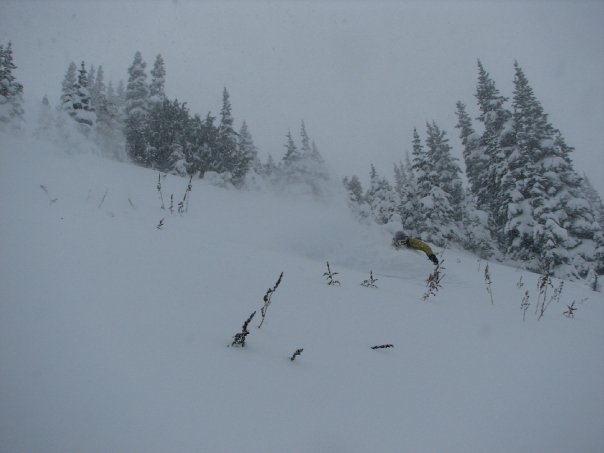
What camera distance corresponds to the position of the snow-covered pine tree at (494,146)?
2309cm

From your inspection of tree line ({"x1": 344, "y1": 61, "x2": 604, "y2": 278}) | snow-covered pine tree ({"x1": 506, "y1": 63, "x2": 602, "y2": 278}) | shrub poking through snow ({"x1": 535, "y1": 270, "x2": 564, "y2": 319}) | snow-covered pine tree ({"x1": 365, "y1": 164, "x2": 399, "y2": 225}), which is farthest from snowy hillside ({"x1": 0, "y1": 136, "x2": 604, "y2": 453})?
snow-covered pine tree ({"x1": 365, "y1": 164, "x2": 399, "y2": 225})

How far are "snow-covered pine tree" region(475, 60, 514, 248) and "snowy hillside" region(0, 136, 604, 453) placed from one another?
22.3 meters

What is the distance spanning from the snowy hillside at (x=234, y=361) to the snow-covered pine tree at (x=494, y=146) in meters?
22.3

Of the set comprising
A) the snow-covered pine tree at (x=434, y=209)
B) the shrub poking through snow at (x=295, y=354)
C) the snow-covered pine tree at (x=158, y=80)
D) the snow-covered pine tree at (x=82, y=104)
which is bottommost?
the shrub poking through snow at (x=295, y=354)

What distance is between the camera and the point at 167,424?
1.06m

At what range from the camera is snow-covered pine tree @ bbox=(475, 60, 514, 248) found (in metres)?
23.1

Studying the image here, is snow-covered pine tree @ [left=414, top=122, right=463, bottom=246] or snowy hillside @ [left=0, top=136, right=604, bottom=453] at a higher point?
snow-covered pine tree @ [left=414, top=122, right=463, bottom=246]

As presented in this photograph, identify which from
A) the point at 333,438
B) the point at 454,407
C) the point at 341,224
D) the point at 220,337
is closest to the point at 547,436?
the point at 454,407

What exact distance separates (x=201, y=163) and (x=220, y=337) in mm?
22518

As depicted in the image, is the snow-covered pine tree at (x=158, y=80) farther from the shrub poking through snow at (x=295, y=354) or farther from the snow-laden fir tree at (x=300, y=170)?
the shrub poking through snow at (x=295, y=354)

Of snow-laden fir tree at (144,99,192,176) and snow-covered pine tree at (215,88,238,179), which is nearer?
snow-laden fir tree at (144,99,192,176)

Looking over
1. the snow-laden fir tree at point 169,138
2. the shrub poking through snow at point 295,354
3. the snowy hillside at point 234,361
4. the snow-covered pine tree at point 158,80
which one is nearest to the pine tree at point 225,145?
the snow-laden fir tree at point 169,138

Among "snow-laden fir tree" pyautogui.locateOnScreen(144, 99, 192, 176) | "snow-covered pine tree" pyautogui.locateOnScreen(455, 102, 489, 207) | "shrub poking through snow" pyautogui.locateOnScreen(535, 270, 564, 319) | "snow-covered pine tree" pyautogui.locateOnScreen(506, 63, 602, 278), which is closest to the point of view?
"shrub poking through snow" pyautogui.locateOnScreen(535, 270, 564, 319)

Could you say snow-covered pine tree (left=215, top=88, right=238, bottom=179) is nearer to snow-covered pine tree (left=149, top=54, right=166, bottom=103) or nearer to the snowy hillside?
snow-covered pine tree (left=149, top=54, right=166, bottom=103)
